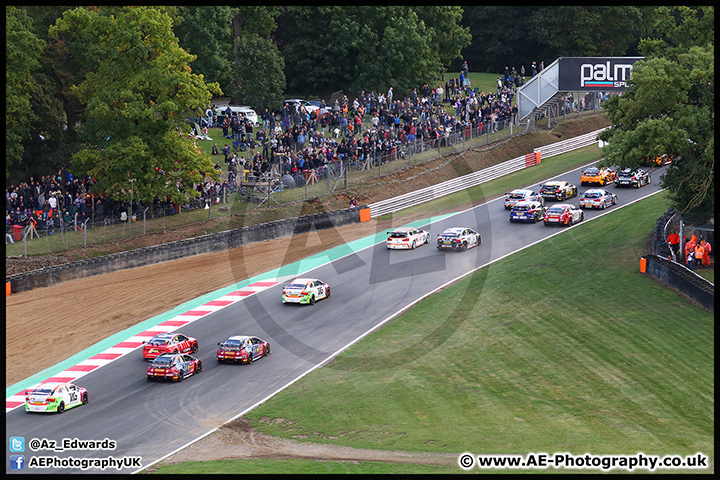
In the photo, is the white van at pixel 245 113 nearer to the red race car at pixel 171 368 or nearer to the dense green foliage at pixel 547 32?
the dense green foliage at pixel 547 32

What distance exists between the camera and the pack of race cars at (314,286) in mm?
31938

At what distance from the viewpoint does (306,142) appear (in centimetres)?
6334

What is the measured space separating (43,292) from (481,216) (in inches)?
1050

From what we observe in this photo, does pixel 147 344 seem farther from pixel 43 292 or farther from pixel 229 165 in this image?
pixel 229 165

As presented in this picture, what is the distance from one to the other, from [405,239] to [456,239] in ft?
9.30

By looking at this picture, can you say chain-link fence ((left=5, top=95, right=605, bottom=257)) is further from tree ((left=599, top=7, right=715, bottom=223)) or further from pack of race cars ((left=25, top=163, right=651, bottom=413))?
tree ((left=599, top=7, right=715, bottom=223))

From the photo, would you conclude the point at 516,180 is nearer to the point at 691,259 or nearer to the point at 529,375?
the point at 691,259

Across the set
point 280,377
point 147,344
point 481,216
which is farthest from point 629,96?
point 147,344

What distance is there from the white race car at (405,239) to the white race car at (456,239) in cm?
140

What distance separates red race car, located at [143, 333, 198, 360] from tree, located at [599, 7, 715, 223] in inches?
809

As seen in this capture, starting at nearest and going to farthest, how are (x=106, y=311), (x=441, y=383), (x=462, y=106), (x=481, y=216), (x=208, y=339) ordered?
(x=441, y=383) < (x=208, y=339) < (x=106, y=311) < (x=481, y=216) < (x=462, y=106)

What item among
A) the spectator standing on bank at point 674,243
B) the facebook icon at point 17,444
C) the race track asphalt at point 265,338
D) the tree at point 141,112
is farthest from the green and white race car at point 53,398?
the spectator standing on bank at point 674,243

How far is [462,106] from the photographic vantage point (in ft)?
241

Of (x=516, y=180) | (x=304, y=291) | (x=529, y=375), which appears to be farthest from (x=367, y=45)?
(x=529, y=375)
